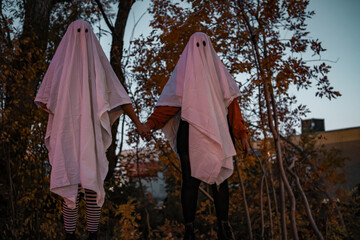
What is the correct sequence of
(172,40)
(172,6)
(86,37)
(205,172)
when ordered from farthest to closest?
(172,6) → (172,40) → (86,37) → (205,172)

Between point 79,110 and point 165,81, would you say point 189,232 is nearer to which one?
point 79,110

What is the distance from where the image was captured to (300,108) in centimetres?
494

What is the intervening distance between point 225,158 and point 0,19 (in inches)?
155

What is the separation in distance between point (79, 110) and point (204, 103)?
1.01 meters

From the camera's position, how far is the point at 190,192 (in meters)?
2.77

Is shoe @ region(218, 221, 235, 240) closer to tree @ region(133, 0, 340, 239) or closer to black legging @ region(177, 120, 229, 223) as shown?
black legging @ region(177, 120, 229, 223)

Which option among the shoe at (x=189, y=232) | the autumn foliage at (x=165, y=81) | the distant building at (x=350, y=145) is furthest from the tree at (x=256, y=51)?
the distant building at (x=350, y=145)

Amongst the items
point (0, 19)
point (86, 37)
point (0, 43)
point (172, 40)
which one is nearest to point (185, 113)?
point (86, 37)

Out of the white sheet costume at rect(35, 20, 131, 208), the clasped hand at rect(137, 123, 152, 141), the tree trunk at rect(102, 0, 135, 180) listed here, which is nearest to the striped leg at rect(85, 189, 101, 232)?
the white sheet costume at rect(35, 20, 131, 208)

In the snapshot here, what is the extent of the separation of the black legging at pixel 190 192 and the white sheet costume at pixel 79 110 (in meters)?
0.62

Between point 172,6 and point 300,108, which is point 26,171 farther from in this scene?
point 300,108

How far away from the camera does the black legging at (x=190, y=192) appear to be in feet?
9.00

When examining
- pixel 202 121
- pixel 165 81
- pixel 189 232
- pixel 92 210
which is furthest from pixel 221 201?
pixel 165 81

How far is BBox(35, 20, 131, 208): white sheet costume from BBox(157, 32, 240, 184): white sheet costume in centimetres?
51
